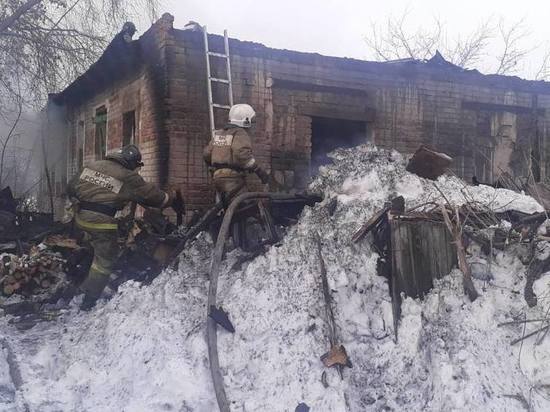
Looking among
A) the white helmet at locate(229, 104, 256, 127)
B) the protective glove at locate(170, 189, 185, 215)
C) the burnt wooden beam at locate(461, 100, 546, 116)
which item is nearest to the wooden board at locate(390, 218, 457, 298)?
the white helmet at locate(229, 104, 256, 127)

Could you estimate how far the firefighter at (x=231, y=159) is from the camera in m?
6.26

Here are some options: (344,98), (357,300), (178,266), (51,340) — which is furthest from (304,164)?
(51,340)

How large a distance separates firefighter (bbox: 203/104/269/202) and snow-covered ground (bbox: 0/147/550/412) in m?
0.93

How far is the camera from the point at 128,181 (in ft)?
20.0

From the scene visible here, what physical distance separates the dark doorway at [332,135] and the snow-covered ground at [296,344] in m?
3.01

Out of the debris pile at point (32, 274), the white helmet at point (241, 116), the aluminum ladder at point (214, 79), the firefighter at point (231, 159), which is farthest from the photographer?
the aluminum ladder at point (214, 79)

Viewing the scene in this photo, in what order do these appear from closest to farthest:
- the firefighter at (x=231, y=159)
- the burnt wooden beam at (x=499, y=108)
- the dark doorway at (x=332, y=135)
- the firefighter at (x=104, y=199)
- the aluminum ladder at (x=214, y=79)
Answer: the firefighter at (x=104, y=199) < the firefighter at (x=231, y=159) < the aluminum ladder at (x=214, y=79) < the dark doorway at (x=332, y=135) < the burnt wooden beam at (x=499, y=108)

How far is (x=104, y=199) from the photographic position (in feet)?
19.9

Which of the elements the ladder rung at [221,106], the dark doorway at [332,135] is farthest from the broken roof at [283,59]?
the dark doorway at [332,135]

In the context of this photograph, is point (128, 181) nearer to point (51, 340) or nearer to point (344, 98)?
point (51, 340)

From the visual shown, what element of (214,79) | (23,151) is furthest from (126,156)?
(23,151)

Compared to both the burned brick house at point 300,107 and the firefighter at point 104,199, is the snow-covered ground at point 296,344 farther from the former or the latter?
the burned brick house at point 300,107

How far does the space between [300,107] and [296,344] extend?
435 centimetres

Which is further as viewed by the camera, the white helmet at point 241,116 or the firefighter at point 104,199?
the white helmet at point 241,116
